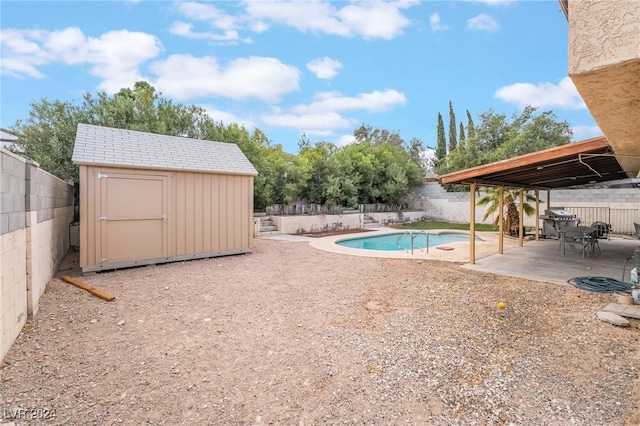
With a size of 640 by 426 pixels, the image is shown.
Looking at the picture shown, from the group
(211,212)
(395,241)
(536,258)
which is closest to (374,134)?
(395,241)

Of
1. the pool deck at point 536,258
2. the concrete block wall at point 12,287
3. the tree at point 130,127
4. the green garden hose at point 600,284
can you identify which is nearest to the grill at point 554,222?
the pool deck at point 536,258

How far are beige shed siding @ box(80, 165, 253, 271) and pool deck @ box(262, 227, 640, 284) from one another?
3076mm

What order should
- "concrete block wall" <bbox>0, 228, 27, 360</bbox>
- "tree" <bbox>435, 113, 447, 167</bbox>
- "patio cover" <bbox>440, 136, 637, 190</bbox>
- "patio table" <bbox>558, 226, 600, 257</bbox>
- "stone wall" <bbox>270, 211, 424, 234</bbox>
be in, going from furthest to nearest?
"tree" <bbox>435, 113, 447, 167</bbox> < "stone wall" <bbox>270, 211, 424, 234</bbox> < "patio table" <bbox>558, 226, 600, 257</bbox> < "patio cover" <bbox>440, 136, 637, 190</bbox> < "concrete block wall" <bbox>0, 228, 27, 360</bbox>

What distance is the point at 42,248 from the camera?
206 inches

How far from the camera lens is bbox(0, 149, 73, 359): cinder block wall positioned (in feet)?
10.8

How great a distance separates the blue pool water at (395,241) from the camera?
42.4 feet

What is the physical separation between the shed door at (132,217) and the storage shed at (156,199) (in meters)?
0.02

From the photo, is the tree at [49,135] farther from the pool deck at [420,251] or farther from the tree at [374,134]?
the tree at [374,134]

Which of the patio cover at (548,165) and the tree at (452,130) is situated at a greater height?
the tree at (452,130)

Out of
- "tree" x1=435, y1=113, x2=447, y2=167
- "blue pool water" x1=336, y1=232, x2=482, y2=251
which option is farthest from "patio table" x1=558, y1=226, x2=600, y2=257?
"tree" x1=435, y1=113, x2=447, y2=167

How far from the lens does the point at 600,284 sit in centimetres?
598

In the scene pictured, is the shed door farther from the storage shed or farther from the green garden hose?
the green garden hose

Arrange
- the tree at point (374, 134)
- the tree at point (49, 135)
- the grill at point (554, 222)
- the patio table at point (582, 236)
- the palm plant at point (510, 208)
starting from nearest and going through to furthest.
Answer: the patio table at point (582, 236) < the tree at point (49, 135) < the grill at point (554, 222) < the palm plant at point (510, 208) < the tree at point (374, 134)

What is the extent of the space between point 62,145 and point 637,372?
46.7 ft
